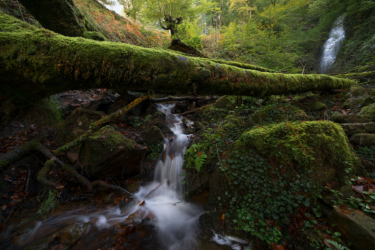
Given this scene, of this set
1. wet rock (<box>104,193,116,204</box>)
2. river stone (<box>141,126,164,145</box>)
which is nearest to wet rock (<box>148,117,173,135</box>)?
river stone (<box>141,126,164,145</box>)

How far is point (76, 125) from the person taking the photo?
541 centimetres

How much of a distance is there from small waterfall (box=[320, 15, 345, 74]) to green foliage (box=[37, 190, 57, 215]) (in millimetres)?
17870

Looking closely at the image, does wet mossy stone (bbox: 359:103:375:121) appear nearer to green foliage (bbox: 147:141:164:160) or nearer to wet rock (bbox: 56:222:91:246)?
green foliage (bbox: 147:141:164:160)

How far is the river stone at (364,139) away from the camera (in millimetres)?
2959

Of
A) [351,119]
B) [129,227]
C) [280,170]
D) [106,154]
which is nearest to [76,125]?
[106,154]

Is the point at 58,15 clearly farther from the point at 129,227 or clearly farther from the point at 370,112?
the point at 370,112

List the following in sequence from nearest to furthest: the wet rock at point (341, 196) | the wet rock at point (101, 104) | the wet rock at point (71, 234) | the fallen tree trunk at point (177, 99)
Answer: the wet rock at point (341, 196), the wet rock at point (71, 234), the wet rock at point (101, 104), the fallen tree trunk at point (177, 99)

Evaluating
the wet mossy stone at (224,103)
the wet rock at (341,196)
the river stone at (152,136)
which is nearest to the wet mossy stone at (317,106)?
the wet mossy stone at (224,103)

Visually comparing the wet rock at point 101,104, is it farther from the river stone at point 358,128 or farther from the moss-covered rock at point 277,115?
the river stone at point 358,128

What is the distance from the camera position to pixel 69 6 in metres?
3.99

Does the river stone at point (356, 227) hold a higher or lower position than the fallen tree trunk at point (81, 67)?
lower

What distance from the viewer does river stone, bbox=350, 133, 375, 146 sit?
9.71ft

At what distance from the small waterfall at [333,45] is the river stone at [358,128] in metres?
12.0

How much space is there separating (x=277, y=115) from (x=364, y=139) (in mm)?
1837
